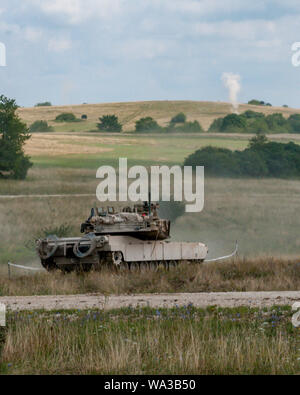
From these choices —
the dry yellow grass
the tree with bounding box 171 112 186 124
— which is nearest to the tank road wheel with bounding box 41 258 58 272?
the dry yellow grass

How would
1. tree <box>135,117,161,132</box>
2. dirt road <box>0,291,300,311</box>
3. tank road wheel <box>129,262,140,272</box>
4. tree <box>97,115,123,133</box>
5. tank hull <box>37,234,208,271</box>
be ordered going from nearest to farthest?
dirt road <box>0,291,300,311</box> → tank hull <box>37,234,208,271</box> → tank road wheel <box>129,262,140,272</box> → tree <box>135,117,161,132</box> → tree <box>97,115,123,133</box>

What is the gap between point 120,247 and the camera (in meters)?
26.9

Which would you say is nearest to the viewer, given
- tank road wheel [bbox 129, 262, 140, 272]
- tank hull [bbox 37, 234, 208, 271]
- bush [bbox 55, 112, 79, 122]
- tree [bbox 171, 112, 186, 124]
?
tank hull [bbox 37, 234, 208, 271]

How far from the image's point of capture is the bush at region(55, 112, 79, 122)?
278 ft

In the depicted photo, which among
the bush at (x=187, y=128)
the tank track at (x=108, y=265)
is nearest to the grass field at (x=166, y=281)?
the tank track at (x=108, y=265)

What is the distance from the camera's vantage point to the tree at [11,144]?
183ft

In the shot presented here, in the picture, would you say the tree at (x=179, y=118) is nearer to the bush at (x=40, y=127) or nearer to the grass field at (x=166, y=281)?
the bush at (x=40, y=127)

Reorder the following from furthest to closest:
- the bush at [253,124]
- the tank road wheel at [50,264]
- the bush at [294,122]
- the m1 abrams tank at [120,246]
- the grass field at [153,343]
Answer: the bush at [294,122]
the bush at [253,124]
the tank road wheel at [50,264]
the m1 abrams tank at [120,246]
the grass field at [153,343]

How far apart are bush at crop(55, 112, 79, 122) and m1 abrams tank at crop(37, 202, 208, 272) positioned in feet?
187

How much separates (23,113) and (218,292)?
65.2 metres

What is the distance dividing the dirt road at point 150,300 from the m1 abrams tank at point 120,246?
4.80 meters

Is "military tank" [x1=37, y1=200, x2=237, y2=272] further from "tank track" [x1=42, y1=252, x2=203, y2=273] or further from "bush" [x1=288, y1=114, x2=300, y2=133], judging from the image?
"bush" [x1=288, y1=114, x2=300, y2=133]
